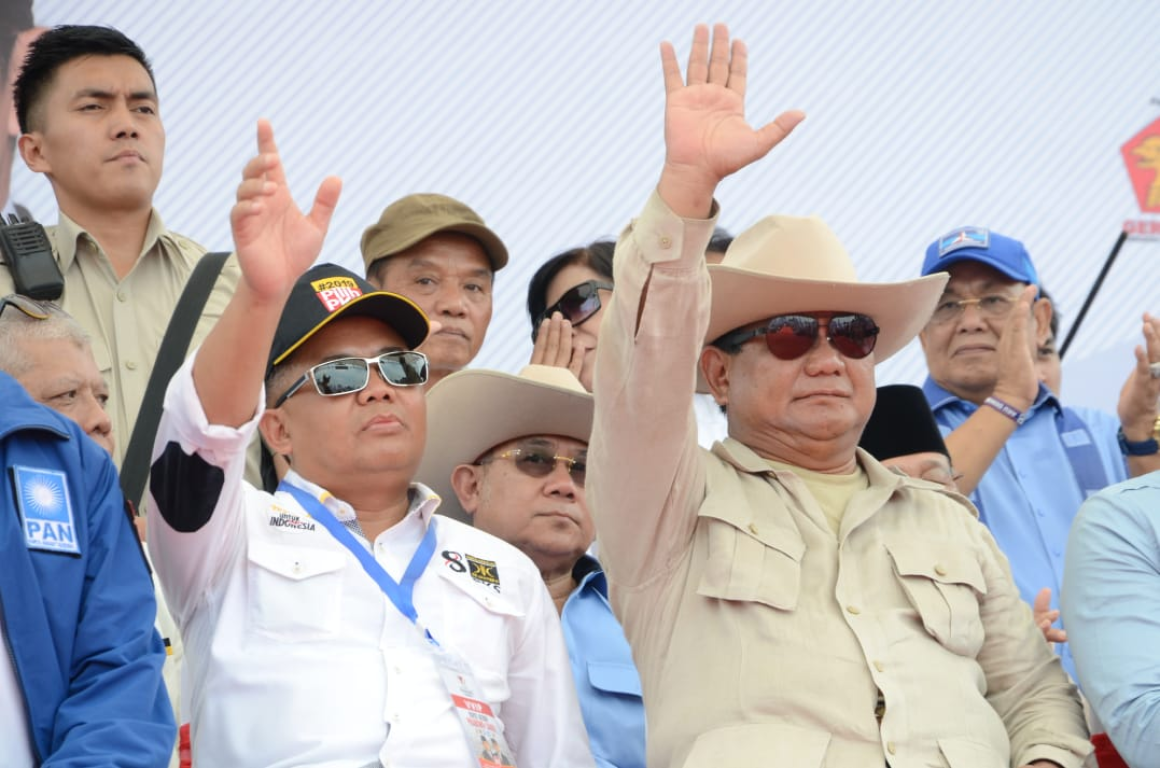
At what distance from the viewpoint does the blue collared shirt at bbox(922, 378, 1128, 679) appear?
4.35m

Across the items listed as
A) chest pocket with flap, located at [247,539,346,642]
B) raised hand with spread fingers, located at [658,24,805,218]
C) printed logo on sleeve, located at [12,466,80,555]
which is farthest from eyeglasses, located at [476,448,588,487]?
printed logo on sleeve, located at [12,466,80,555]

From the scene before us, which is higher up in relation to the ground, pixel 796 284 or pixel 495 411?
pixel 796 284

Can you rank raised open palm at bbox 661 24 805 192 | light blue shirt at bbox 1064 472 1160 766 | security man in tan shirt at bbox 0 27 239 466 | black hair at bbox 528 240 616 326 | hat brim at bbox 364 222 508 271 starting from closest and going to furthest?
raised open palm at bbox 661 24 805 192 < light blue shirt at bbox 1064 472 1160 766 < security man in tan shirt at bbox 0 27 239 466 < hat brim at bbox 364 222 508 271 < black hair at bbox 528 240 616 326

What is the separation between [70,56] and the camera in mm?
4148

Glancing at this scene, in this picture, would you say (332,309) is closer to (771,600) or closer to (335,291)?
(335,291)

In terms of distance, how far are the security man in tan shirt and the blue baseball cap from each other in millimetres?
2070

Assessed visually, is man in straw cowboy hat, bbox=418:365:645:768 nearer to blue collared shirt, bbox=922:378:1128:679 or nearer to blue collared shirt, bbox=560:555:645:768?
blue collared shirt, bbox=560:555:645:768

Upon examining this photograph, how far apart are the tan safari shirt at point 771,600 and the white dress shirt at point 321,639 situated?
0.80 ft

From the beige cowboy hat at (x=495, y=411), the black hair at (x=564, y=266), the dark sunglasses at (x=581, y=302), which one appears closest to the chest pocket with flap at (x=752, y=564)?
the beige cowboy hat at (x=495, y=411)

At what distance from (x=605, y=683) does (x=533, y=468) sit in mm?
621

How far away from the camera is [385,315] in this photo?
334cm

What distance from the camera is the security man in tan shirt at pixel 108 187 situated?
3879mm

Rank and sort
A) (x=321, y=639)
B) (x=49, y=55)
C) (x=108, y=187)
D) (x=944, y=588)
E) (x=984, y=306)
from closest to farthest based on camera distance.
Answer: (x=321, y=639) < (x=944, y=588) < (x=108, y=187) < (x=49, y=55) < (x=984, y=306)

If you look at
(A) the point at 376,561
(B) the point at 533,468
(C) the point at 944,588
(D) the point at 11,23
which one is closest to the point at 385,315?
(A) the point at 376,561
